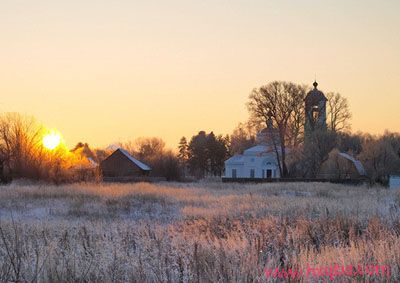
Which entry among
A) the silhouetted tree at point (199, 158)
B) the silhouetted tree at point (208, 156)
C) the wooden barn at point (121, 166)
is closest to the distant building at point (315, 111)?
the wooden barn at point (121, 166)

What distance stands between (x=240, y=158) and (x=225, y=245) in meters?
73.7

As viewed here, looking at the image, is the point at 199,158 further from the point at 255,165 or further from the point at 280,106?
the point at 280,106

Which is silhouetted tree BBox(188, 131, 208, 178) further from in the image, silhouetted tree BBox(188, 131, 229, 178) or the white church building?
the white church building

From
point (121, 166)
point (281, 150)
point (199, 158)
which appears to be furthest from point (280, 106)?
point (199, 158)

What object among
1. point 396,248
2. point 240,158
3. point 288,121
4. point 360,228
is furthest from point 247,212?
point 240,158

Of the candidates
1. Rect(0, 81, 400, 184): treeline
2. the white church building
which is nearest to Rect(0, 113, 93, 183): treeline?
Rect(0, 81, 400, 184): treeline

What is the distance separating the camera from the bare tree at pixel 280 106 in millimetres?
67625

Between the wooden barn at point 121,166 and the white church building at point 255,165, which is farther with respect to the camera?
the white church building at point 255,165

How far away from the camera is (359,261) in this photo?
26.5 ft

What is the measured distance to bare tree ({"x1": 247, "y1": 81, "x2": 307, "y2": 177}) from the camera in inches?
2662

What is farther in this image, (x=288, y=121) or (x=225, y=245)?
(x=288, y=121)

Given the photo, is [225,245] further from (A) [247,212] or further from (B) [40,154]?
(B) [40,154]

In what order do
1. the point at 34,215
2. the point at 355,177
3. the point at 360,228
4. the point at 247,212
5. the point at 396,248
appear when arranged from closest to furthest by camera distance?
the point at 396,248
the point at 360,228
the point at 247,212
the point at 34,215
the point at 355,177

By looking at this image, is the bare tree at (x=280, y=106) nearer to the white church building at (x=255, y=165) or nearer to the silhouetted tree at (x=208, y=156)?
the white church building at (x=255, y=165)
